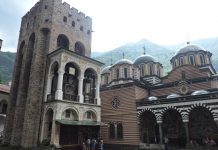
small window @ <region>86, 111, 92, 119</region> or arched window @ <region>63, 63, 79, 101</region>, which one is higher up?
arched window @ <region>63, 63, 79, 101</region>

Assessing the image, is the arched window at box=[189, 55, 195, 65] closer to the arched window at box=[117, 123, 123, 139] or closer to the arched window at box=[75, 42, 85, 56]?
the arched window at box=[117, 123, 123, 139]

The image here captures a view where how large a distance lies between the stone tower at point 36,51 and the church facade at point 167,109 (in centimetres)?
730

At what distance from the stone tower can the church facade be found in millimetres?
7298

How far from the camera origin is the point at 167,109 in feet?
62.8

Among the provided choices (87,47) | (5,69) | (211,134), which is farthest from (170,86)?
(5,69)

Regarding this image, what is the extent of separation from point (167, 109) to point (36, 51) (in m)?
14.3

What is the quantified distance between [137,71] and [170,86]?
582 cm

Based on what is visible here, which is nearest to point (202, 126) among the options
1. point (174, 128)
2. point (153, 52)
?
point (174, 128)

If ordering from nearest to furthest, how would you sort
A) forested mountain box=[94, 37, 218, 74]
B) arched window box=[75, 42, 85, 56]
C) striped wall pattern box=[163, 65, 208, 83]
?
1. striped wall pattern box=[163, 65, 208, 83]
2. arched window box=[75, 42, 85, 56]
3. forested mountain box=[94, 37, 218, 74]

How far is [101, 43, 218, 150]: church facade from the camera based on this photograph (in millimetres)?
18219

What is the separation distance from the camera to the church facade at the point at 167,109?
18.2m

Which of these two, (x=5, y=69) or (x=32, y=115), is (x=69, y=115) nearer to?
(x=32, y=115)

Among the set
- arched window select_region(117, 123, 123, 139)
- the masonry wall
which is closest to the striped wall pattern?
the masonry wall

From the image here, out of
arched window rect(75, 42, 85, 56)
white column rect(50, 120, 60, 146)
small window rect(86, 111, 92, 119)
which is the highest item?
arched window rect(75, 42, 85, 56)
